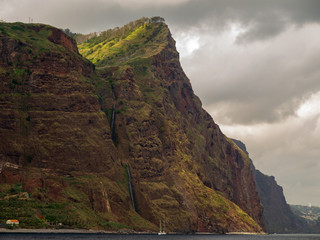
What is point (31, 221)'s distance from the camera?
18925 cm

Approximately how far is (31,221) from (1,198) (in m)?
19.5

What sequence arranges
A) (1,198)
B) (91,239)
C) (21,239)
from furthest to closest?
1. (1,198)
2. (91,239)
3. (21,239)

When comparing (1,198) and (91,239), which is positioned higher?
(1,198)

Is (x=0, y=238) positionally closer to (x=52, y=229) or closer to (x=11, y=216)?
(x=11, y=216)

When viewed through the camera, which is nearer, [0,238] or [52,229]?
[0,238]

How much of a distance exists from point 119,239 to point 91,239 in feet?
47.6

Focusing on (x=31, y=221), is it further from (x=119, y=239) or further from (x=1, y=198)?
(x=119, y=239)

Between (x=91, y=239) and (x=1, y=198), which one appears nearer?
(x=91, y=239)

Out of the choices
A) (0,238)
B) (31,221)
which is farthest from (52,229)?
(0,238)

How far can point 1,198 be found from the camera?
653 feet

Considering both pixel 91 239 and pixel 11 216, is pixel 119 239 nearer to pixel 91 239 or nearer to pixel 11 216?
pixel 91 239

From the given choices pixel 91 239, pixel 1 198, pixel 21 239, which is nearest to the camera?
pixel 21 239

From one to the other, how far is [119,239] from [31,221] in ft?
117

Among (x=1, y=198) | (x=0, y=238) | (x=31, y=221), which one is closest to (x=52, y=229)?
(x=31, y=221)
